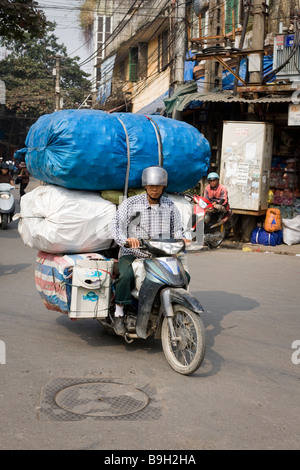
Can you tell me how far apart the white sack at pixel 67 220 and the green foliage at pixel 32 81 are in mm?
41654

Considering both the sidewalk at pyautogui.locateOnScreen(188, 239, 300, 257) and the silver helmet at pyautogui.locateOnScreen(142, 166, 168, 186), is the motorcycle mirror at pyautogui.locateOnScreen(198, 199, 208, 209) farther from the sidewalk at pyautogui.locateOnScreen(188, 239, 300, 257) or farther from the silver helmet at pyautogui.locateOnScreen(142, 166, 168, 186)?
the silver helmet at pyautogui.locateOnScreen(142, 166, 168, 186)

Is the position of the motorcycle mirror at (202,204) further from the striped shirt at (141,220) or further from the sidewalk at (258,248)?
the striped shirt at (141,220)

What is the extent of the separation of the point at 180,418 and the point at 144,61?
26220mm

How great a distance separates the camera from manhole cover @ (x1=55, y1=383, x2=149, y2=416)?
3.97 meters

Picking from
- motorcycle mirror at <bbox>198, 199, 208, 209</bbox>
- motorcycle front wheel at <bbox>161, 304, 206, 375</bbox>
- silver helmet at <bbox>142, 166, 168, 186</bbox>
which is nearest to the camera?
motorcycle front wheel at <bbox>161, 304, 206, 375</bbox>

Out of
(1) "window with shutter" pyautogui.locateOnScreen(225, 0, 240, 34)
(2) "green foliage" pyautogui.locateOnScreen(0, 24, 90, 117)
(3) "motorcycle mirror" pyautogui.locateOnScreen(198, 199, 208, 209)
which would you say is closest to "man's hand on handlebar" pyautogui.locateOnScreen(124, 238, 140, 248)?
(3) "motorcycle mirror" pyautogui.locateOnScreen(198, 199, 208, 209)

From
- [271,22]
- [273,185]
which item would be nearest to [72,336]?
[273,185]

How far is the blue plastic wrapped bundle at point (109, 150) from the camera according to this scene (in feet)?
17.5

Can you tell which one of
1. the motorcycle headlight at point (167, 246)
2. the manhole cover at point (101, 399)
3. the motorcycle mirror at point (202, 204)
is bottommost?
the manhole cover at point (101, 399)

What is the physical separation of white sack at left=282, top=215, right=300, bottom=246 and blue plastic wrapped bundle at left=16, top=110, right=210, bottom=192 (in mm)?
7630

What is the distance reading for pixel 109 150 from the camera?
5488 mm

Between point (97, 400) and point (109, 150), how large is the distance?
7.83ft

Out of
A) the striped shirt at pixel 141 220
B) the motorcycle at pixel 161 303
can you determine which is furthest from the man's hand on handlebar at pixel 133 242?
the striped shirt at pixel 141 220

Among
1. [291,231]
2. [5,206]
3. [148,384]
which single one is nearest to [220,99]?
[291,231]
